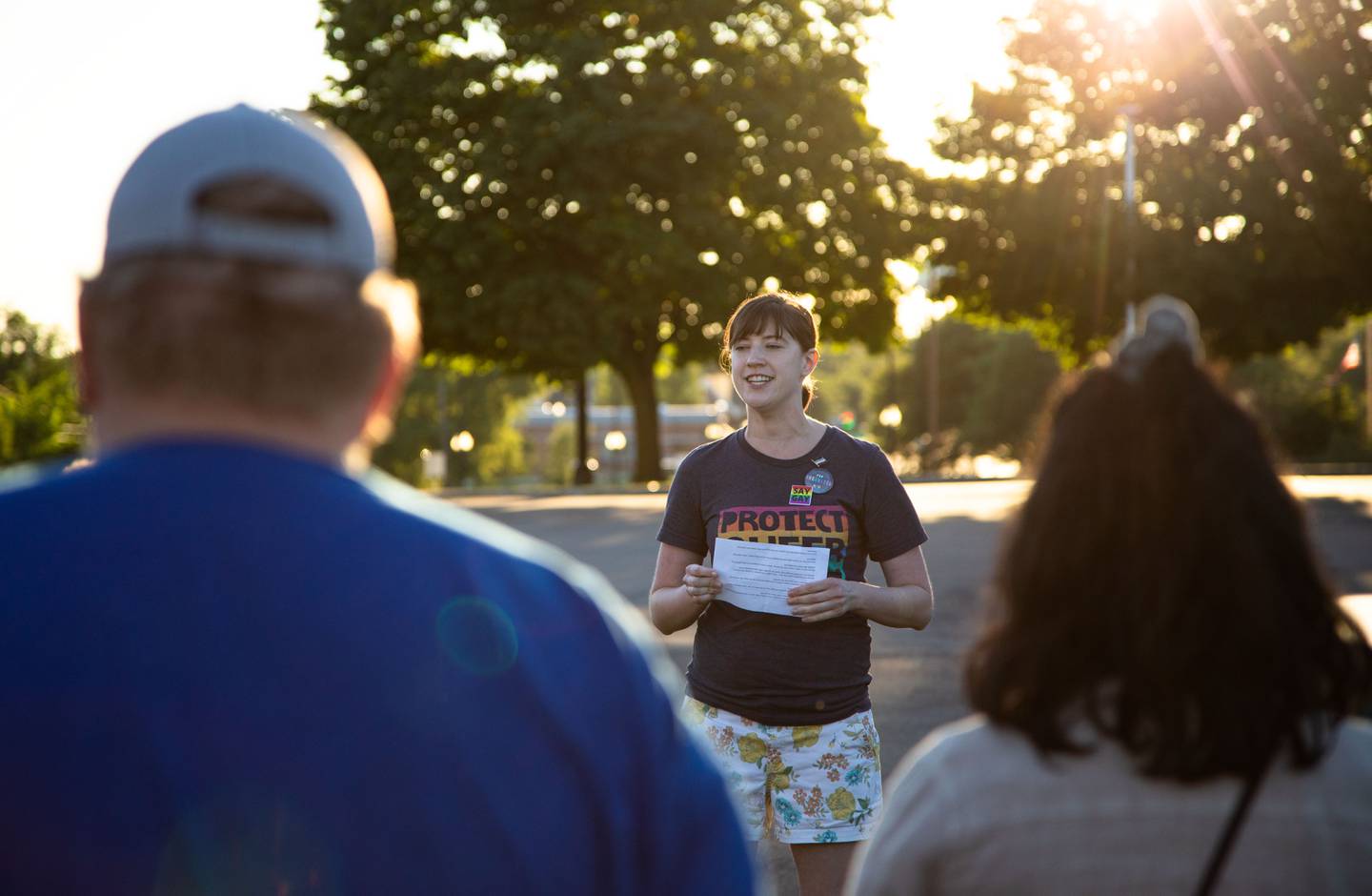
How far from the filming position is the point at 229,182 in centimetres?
138

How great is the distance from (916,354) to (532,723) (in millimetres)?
72769

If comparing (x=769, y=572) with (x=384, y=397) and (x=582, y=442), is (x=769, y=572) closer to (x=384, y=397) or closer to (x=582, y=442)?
(x=384, y=397)

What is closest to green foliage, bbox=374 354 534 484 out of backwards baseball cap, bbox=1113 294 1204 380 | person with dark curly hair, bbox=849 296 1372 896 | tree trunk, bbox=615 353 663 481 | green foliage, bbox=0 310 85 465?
green foliage, bbox=0 310 85 465

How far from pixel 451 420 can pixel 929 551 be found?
62.5m

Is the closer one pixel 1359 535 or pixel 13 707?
pixel 13 707

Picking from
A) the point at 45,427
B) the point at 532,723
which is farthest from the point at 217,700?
the point at 45,427

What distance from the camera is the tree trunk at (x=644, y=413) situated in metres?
37.4

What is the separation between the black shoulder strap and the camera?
5.42 ft

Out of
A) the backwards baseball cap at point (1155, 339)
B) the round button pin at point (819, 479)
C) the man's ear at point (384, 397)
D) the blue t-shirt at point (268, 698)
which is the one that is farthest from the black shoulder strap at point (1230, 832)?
the round button pin at point (819, 479)

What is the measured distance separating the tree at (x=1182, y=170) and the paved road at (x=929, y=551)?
5041mm

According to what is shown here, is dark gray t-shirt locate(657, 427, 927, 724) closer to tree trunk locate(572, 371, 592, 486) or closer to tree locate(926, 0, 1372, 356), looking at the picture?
tree locate(926, 0, 1372, 356)

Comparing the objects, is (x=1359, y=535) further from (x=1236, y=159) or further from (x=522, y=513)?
(x=1236, y=159)

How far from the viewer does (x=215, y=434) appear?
1344mm

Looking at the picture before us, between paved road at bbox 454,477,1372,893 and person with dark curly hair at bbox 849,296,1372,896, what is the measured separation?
13 cm
